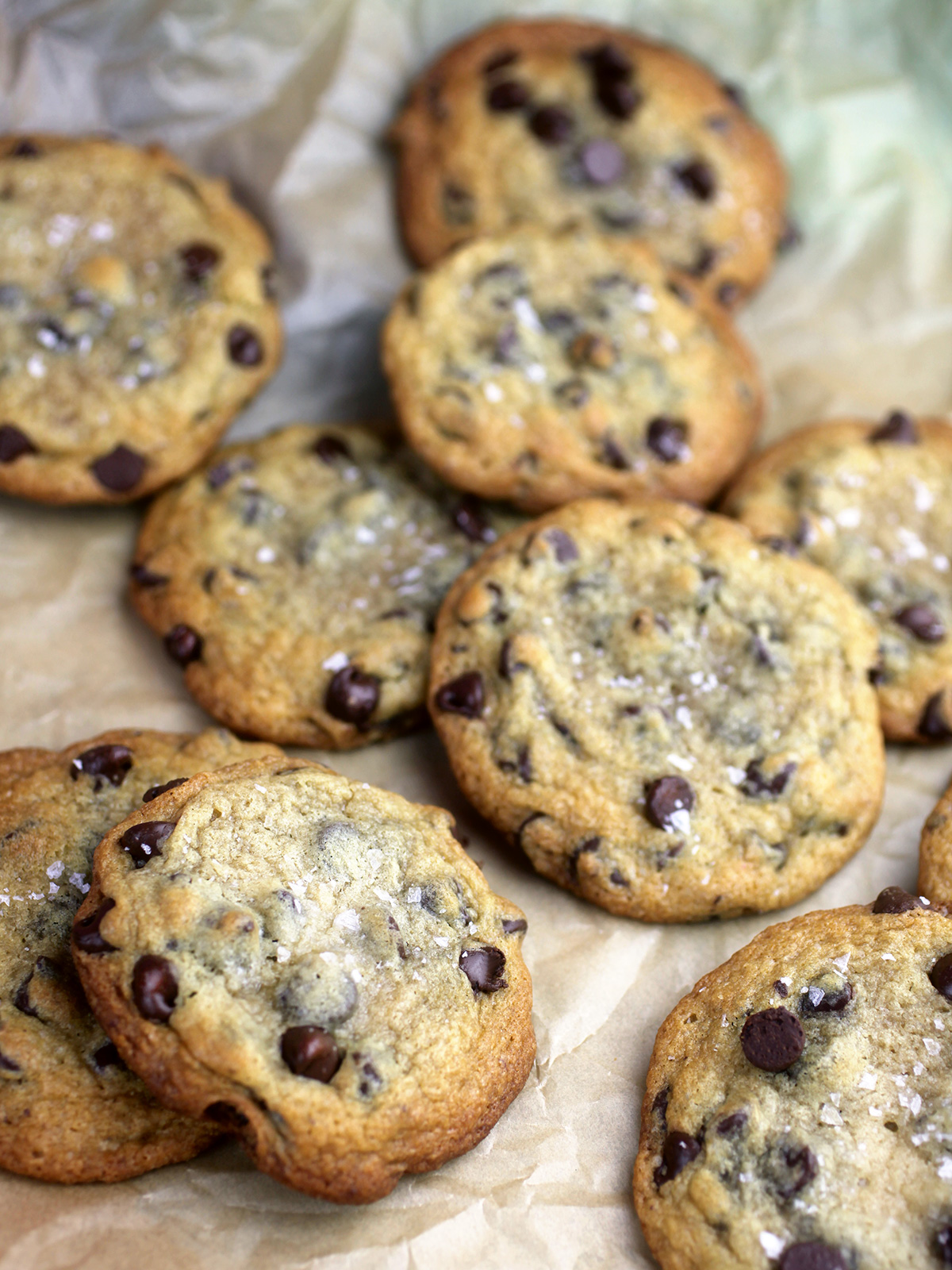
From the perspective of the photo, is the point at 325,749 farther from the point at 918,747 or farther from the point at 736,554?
the point at 918,747

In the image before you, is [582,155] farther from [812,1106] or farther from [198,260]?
[812,1106]

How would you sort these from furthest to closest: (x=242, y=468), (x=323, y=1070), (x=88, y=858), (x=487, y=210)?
(x=487, y=210) < (x=242, y=468) < (x=88, y=858) < (x=323, y=1070)

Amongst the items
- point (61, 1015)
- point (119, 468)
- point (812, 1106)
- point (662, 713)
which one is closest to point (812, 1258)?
point (812, 1106)

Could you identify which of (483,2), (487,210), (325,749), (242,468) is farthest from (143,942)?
(483,2)

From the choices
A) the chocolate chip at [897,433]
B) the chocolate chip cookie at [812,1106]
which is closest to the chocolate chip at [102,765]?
the chocolate chip cookie at [812,1106]

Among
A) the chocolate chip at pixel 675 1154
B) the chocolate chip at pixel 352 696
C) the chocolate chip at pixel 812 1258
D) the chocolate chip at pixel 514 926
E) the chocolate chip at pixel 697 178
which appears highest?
the chocolate chip at pixel 697 178

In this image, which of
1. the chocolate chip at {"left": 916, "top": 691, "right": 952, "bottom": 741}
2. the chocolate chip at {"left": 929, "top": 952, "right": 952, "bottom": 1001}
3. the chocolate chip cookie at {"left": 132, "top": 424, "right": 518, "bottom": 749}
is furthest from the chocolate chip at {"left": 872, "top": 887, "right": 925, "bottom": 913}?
the chocolate chip cookie at {"left": 132, "top": 424, "right": 518, "bottom": 749}

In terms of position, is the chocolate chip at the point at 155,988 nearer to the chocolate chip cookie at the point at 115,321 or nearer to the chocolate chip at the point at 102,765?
the chocolate chip at the point at 102,765
